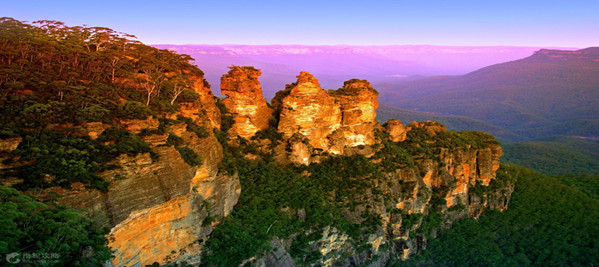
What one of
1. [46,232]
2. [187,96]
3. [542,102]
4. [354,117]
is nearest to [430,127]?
[354,117]

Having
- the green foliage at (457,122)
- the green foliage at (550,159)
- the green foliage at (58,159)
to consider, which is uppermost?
the green foliage at (58,159)

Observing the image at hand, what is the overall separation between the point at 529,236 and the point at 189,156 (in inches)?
1271

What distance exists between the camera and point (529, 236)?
95.0 ft

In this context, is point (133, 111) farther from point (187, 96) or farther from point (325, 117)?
point (325, 117)

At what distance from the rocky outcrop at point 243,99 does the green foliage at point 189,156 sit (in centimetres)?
811

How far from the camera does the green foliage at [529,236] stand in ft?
87.0

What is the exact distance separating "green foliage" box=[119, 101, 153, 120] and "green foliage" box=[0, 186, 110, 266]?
5459 millimetres

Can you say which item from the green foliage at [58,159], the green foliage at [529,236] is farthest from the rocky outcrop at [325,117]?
the green foliage at [58,159]

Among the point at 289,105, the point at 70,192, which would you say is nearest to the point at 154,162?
the point at 70,192

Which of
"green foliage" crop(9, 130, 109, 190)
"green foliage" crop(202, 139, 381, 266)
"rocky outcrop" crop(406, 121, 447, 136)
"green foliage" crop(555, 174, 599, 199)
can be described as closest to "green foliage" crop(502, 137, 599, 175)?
"green foliage" crop(555, 174, 599, 199)

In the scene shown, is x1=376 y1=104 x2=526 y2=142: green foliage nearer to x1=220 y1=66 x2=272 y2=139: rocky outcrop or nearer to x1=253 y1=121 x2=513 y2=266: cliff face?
x1=253 y1=121 x2=513 y2=266: cliff face

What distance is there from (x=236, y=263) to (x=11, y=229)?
10630mm

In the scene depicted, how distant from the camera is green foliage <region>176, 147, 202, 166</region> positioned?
16156mm

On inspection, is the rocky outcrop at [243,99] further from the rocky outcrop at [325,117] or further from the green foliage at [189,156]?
the green foliage at [189,156]
